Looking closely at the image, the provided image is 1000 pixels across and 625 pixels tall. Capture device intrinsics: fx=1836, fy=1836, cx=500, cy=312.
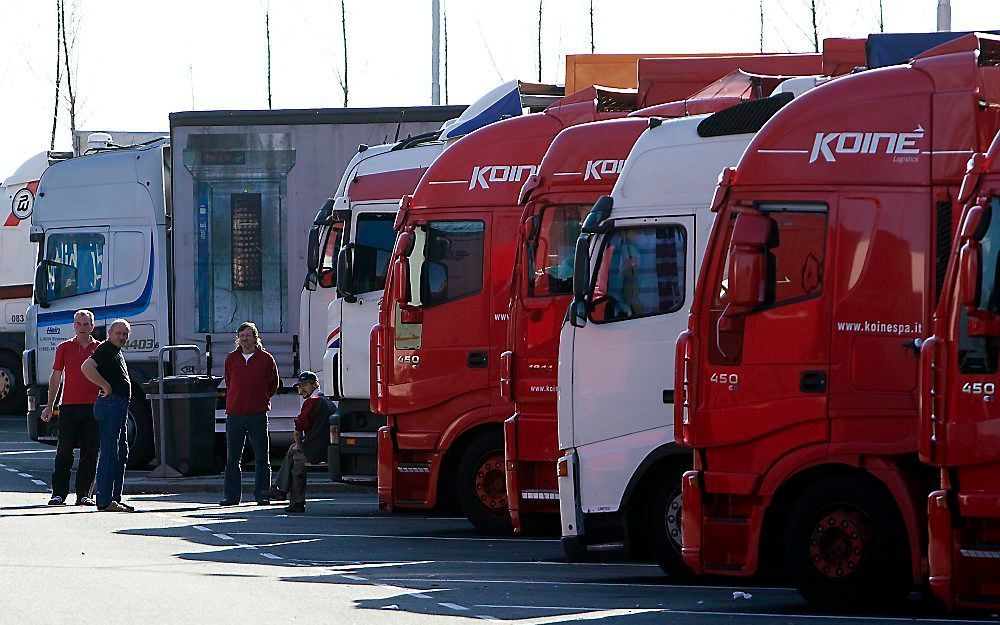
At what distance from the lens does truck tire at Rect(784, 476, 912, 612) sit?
10117 millimetres

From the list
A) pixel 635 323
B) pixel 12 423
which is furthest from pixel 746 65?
pixel 12 423

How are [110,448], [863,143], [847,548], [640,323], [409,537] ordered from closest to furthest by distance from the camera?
[847,548] < [863,143] < [640,323] < [409,537] < [110,448]

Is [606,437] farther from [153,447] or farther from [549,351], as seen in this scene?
[153,447]

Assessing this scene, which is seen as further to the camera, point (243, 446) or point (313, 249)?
point (313, 249)

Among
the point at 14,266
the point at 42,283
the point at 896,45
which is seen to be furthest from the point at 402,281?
the point at 14,266

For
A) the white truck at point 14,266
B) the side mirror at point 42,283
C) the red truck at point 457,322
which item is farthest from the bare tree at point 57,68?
the red truck at point 457,322

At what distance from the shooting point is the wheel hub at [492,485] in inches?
589

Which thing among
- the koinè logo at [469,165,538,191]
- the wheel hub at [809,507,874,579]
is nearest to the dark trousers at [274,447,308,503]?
the koinè logo at [469,165,538,191]

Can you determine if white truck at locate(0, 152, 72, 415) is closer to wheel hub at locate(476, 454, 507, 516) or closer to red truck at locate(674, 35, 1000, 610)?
wheel hub at locate(476, 454, 507, 516)

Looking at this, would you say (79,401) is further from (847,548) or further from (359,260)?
(847,548)

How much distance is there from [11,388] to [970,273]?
939 inches

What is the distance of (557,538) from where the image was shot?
581 inches

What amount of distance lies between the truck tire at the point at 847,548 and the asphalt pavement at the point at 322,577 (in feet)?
0.53

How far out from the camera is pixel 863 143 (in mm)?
10703
